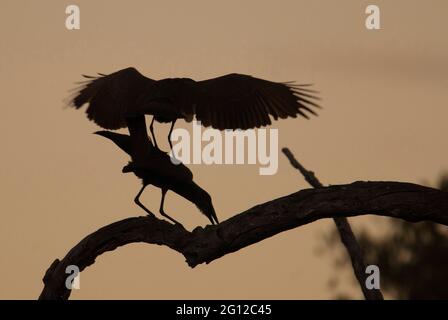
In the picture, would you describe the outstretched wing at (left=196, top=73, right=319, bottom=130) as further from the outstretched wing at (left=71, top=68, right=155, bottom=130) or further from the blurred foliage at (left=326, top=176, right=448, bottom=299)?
the blurred foliage at (left=326, top=176, right=448, bottom=299)

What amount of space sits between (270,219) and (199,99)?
8.71 ft

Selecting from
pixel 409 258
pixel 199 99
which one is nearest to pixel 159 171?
pixel 199 99

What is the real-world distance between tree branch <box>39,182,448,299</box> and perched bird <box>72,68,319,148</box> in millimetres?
964

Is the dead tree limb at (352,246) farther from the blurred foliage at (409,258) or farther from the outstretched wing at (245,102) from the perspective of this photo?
the blurred foliage at (409,258)

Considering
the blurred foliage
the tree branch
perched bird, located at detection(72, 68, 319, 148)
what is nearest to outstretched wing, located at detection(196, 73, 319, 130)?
perched bird, located at detection(72, 68, 319, 148)

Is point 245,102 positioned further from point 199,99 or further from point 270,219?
point 270,219

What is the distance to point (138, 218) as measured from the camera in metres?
13.0

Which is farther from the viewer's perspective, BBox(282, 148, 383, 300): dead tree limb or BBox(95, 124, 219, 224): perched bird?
BBox(282, 148, 383, 300): dead tree limb

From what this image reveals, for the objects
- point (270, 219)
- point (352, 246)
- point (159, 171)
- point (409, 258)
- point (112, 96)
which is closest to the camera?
point (270, 219)

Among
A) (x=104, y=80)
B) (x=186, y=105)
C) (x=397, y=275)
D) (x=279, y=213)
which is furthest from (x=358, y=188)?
(x=397, y=275)

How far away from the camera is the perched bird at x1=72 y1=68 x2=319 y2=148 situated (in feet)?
44.7

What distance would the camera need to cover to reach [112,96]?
1401cm
